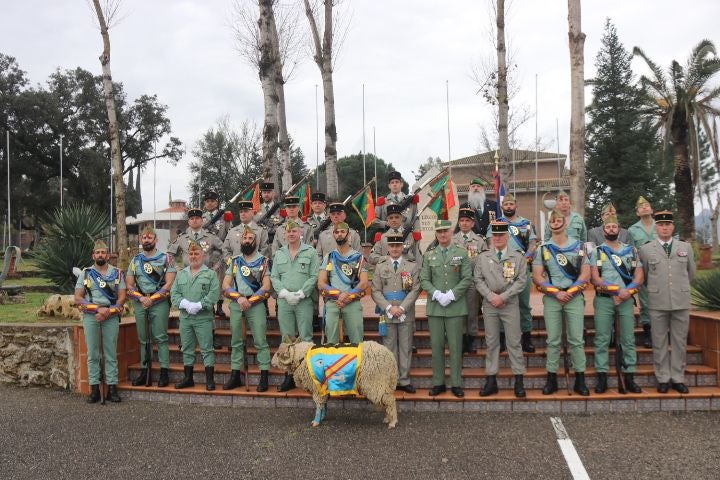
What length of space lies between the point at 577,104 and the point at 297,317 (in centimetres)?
736

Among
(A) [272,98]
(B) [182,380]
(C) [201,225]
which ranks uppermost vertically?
(A) [272,98]

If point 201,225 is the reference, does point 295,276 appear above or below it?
below

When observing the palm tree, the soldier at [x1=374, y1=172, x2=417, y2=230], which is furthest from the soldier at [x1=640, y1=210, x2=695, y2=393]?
the palm tree

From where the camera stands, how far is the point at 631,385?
20.1ft

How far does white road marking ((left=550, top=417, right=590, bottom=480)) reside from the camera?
4450mm

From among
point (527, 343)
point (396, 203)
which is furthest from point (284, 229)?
point (527, 343)

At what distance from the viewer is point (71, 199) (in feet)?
118

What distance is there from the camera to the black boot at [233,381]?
21.8 ft

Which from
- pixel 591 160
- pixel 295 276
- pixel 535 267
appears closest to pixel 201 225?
pixel 295 276

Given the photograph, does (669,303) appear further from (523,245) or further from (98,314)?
(98,314)

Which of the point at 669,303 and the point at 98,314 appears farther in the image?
the point at 98,314

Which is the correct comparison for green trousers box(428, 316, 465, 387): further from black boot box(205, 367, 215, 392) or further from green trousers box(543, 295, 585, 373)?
black boot box(205, 367, 215, 392)

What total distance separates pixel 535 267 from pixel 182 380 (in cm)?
451

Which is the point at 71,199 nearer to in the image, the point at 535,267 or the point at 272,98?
the point at 272,98
